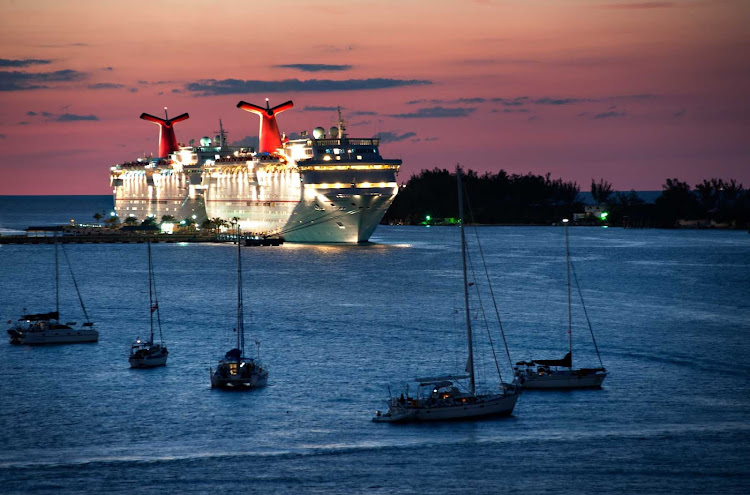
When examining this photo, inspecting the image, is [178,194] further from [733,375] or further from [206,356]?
[733,375]

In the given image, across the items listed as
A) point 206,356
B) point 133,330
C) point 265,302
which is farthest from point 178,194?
point 206,356

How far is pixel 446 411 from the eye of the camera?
34.2 m

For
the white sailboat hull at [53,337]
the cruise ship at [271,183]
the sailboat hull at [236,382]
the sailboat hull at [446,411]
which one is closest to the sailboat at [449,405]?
the sailboat hull at [446,411]

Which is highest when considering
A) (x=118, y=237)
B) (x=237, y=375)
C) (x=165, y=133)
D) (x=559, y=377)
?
(x=165, y=133)

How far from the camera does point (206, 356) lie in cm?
4678

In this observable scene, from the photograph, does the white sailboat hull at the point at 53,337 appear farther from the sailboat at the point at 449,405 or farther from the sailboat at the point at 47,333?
the sailboat at the point at 449,405

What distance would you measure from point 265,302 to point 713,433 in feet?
122

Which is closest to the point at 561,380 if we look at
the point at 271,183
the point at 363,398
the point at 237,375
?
the point at 363,398

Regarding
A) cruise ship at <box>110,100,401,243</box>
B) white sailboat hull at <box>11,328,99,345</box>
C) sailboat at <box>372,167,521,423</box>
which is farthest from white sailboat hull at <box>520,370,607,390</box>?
cruise ship at <box>110,100,401,243</box>

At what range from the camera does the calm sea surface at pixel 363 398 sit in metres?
29.8

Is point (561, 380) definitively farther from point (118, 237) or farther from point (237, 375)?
point (118, 237)

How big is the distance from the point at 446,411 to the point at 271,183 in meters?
83.4

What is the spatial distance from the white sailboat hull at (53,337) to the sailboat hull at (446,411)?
68.2ft

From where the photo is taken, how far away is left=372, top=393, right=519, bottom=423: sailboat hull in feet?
112
